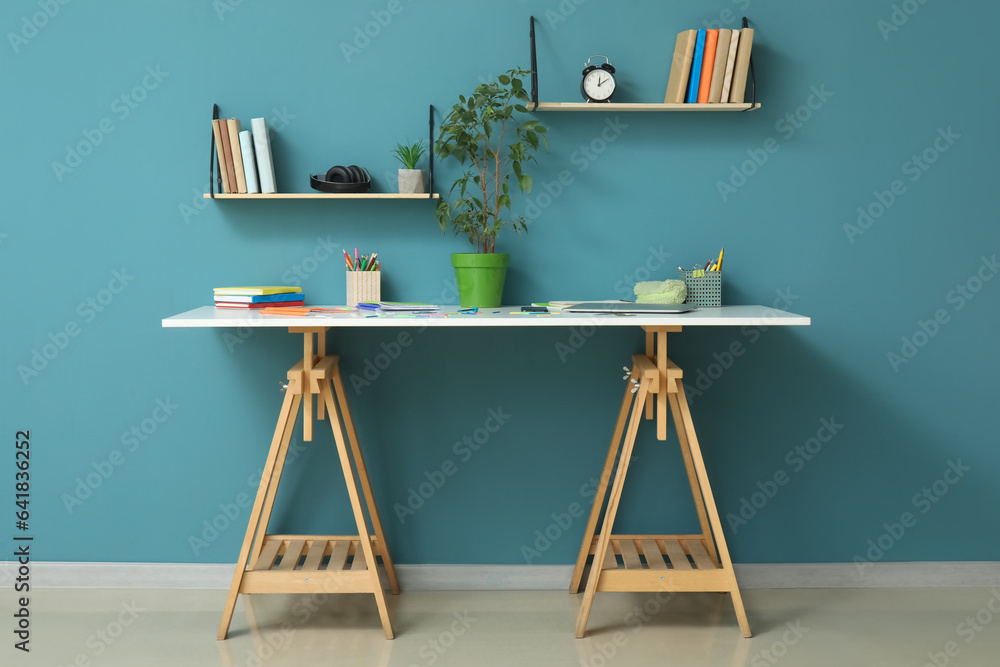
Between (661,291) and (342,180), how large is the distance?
3.54 ft

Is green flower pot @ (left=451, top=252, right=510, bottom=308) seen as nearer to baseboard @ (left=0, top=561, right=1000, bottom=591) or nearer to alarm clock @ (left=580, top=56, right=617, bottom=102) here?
alarm clock @ (left=580, top=56, right=617, bottom=102)

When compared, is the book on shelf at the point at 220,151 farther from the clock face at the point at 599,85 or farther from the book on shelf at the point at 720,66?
the book on shelf at the point at 720,66

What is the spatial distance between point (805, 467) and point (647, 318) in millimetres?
1032

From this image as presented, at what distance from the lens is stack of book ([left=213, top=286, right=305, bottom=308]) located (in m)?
2.33

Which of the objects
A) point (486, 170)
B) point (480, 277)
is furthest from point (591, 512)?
point (486, 170)

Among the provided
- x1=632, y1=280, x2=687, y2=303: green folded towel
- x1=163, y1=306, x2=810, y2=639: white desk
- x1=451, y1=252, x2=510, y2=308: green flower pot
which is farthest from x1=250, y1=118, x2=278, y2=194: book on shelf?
x1=632, y1=280, x2=687, y2=303: green folded towel

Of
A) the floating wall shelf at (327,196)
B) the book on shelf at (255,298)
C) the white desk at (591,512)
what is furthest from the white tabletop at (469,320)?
the floating wall shelf at (327,196)

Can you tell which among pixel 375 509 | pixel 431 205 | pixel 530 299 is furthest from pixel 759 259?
pixel 375 509

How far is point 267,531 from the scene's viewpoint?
2.66 metres

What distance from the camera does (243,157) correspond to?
2.45 metres

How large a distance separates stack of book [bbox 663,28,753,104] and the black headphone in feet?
3.44

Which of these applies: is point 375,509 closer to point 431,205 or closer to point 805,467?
point 431,205

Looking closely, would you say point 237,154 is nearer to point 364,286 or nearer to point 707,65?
point 364,286

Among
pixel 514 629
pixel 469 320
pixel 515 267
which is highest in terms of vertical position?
pixel 515 267
